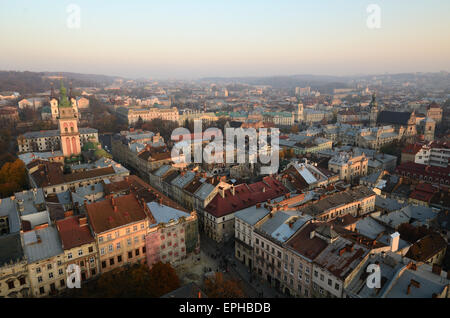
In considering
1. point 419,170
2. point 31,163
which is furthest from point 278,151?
point 31,163

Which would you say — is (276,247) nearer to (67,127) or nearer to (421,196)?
(421,196)

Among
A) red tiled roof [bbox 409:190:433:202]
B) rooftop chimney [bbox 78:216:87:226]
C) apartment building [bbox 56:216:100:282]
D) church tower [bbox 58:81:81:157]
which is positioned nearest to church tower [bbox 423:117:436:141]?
red tiled roof [bbox 409:190:433:202]

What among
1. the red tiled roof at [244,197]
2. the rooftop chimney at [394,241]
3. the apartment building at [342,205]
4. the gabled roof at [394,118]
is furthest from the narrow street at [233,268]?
the gabled roof at [394,118]

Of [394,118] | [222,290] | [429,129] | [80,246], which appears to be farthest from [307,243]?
[394,118]

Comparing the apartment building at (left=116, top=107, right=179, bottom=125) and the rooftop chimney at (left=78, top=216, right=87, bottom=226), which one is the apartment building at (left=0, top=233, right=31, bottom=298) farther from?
the apartment building at (left=116, top=107, right=179, bottom=125)

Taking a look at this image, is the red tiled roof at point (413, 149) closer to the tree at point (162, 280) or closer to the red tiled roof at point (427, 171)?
the red tiled roof at point (427, 171)
